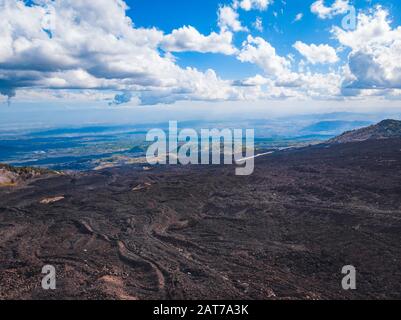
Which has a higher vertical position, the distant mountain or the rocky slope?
the distant mountain

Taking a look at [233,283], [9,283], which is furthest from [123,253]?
[233,283]

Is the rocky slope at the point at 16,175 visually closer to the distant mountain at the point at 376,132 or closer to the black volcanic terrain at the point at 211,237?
the black volcanic terrain at the point at 211,237

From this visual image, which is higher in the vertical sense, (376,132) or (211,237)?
(376,132)

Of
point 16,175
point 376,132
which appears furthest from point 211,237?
point 376,132

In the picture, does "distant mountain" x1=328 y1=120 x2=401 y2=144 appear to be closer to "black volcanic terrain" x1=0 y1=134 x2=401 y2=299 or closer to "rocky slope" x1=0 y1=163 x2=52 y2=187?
"black volcanic terrain" x1=0 y1=134 x2=401 y2=299

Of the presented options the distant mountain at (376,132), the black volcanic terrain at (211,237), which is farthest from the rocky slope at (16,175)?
the distant mountain at (376,132)

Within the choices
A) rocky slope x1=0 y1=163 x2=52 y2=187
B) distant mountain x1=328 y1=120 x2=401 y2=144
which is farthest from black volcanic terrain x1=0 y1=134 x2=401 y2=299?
distant mountain x1=328 y1=120 x2=401 y2=144

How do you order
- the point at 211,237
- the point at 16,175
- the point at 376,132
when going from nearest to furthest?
the point at 211,237 < the point at 16,175 < the point at 376,132

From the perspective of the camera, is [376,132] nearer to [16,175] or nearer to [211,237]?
[16,175]

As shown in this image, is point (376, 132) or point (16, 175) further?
point (376, 132)
